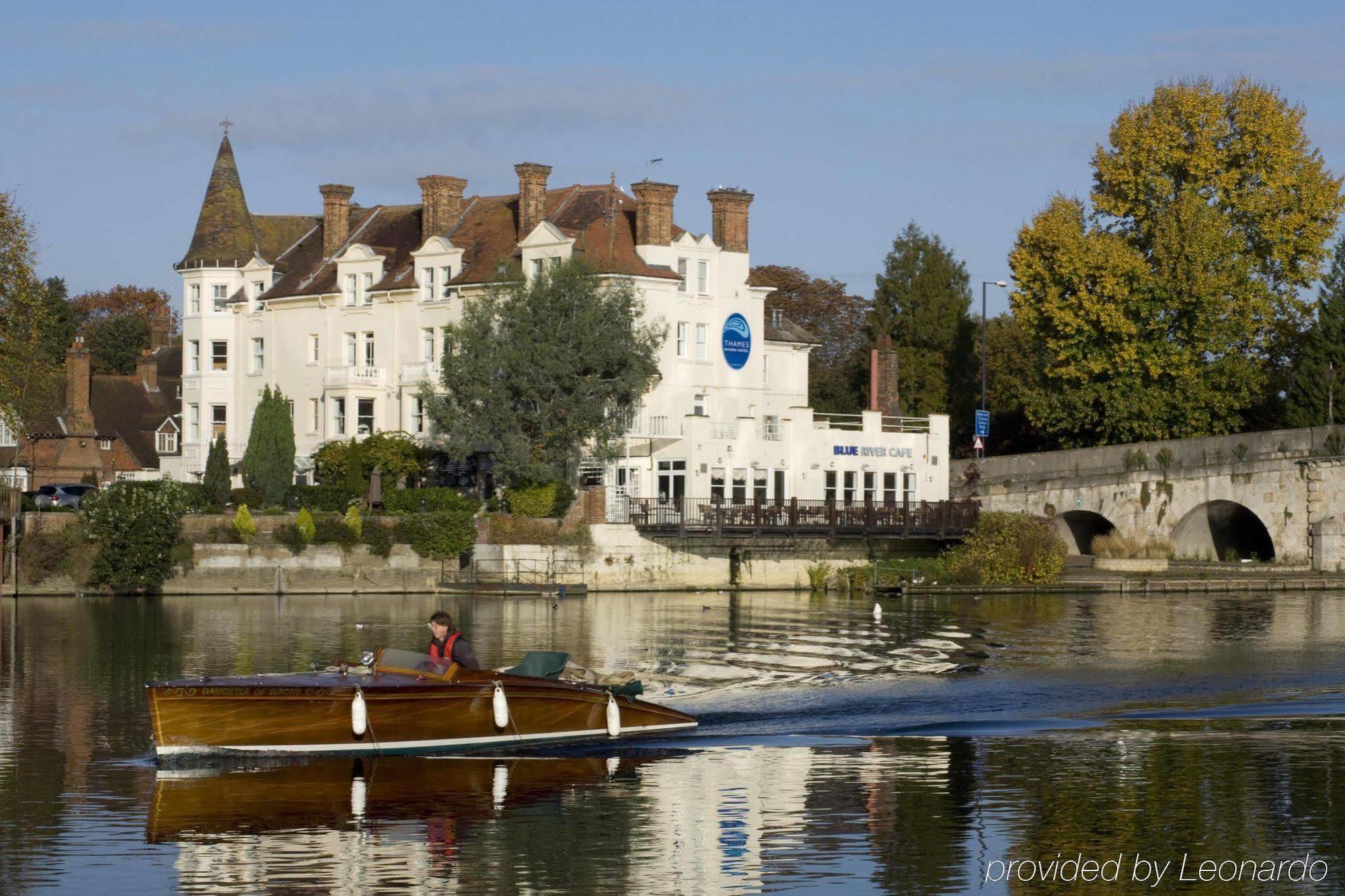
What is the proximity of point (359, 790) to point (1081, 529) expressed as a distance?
187ft

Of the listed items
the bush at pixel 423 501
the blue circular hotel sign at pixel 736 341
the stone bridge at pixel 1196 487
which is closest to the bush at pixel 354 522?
the bush at pixel 423 501

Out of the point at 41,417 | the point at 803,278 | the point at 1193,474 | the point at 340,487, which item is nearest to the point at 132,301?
the point at 41,417

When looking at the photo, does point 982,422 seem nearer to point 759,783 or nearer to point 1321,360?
point 1321,360

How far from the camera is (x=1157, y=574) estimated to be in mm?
66750

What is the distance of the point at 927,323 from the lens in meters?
89.3

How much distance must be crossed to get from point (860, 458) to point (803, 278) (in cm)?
3663

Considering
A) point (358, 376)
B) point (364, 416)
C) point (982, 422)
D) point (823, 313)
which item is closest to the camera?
point (358, 376)

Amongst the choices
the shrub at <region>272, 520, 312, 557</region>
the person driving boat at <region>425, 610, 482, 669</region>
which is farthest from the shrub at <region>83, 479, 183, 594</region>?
the person driving boat at <region>425, 610, 482, 669</region>

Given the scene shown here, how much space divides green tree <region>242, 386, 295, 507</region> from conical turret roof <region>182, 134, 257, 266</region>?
13084mm

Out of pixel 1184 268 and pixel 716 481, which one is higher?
pixel 1184 268

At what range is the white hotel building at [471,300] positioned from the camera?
66625mm

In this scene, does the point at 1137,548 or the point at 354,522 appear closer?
the point at 354,522

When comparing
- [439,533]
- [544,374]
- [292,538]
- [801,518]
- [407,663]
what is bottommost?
[407,663]

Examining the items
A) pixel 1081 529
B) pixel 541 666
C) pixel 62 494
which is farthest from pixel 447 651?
pixel 1081 529
